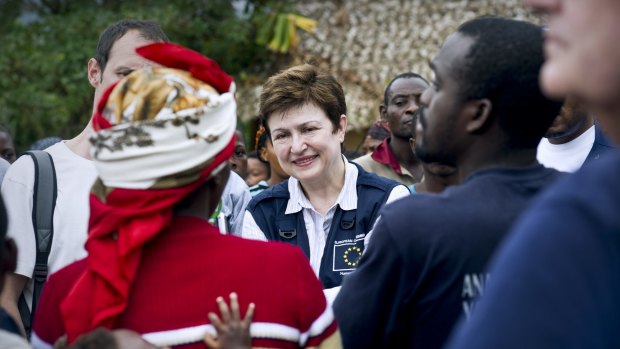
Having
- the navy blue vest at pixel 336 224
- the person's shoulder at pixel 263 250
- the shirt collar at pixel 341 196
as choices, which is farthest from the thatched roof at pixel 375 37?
the person's shoulder at pixel 263 250

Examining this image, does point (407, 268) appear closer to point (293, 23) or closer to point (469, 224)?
point (469, 224)

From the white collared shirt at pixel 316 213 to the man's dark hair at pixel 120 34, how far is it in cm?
100

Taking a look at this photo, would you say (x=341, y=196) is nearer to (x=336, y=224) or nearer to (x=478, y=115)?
(x=336, y=224)

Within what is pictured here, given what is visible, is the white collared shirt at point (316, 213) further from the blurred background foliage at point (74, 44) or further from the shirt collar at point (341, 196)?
the blurred background foliage at point (74, 44)

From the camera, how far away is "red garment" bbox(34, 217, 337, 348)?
8.34 feet

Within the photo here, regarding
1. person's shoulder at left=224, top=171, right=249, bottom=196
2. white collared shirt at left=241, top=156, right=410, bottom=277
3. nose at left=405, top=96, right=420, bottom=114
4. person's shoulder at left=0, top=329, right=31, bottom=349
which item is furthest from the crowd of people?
nose at left=405, top=96, right=420, bottom=114

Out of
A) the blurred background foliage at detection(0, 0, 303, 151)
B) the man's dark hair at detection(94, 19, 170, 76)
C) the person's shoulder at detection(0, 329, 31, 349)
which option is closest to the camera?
the person's shoulder at detection(0, 329, 31, 349)

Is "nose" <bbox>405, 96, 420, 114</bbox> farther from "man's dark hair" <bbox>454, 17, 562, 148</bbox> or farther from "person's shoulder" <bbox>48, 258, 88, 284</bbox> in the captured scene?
"person's shoulder" <bbox>48, 258, 88, 284</bbox>

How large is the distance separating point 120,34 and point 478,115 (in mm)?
2108

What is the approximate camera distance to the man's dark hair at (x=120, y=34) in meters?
4.21

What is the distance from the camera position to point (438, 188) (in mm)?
4477

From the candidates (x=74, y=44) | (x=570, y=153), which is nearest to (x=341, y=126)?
(x=570, y=153)

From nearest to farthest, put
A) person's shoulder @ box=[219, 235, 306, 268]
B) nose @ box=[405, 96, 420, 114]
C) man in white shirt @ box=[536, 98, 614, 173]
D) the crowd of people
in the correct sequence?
the crowd of people < person's shoulder @ box=[219, 235, 306, 268] < man in white shirt @ box=[536, 98, 614, 173] < nose @ box=[405, 96, 420, 114]

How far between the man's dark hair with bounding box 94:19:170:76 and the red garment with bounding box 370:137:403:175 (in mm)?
3131
